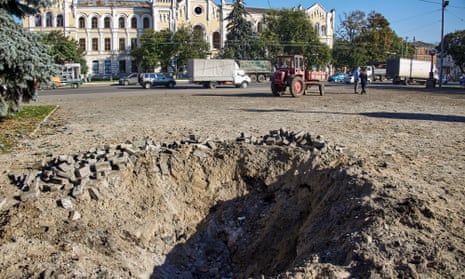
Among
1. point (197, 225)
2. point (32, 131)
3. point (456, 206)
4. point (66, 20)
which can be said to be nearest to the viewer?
point (456, 206)

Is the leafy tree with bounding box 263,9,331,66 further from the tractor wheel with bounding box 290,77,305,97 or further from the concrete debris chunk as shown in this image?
the concrete debris chunk

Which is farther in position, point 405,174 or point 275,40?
point 275,40

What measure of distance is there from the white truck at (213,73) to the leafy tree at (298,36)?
30.4 m

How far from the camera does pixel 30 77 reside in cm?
1204

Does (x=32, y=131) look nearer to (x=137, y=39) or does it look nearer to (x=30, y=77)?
(x=30, y=77)

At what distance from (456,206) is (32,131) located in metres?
10.9

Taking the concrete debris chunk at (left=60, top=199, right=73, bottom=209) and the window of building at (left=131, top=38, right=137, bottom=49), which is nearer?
the concrete debris chunk at (left=60, top=199, right=73, bottom=209)

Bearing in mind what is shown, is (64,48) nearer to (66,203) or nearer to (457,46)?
(457,46)

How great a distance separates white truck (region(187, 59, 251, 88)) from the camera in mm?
38812

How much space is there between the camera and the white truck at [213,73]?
38.8 m

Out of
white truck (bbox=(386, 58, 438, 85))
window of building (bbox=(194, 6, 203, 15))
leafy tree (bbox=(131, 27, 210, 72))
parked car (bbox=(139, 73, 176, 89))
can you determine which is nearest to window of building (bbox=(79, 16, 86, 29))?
leafy tree (bbox=(131, 27, 210, 72))

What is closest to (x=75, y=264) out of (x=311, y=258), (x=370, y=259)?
(x=311, y=258)

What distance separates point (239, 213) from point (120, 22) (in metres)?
66.1

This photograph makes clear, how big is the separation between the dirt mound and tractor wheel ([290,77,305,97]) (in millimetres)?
17120
